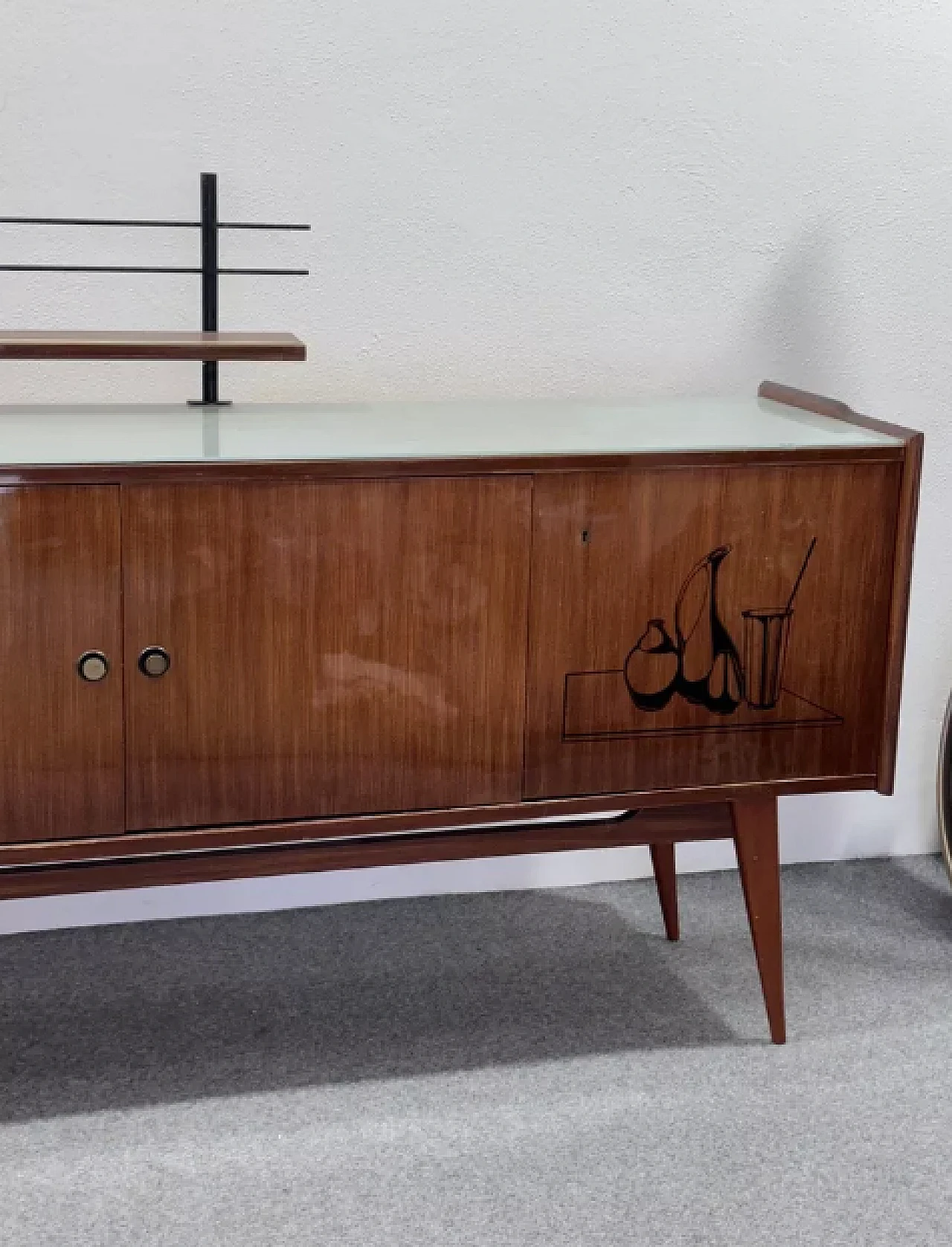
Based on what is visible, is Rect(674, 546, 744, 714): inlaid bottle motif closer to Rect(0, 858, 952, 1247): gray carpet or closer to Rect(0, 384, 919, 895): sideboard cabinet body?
Rect(0, 384, 919, 895): sideboard cabinet body

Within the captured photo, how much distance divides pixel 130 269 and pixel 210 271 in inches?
4.2

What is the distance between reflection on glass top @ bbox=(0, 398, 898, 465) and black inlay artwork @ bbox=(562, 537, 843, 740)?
0.56ft

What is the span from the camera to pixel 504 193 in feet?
7.73

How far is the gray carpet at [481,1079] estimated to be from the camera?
178cm

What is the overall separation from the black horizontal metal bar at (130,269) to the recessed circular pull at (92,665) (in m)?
0.58

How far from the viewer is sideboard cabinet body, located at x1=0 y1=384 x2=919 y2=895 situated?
175cm

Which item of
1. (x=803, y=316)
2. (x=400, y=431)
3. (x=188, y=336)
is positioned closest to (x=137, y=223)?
(x=188, y=336)

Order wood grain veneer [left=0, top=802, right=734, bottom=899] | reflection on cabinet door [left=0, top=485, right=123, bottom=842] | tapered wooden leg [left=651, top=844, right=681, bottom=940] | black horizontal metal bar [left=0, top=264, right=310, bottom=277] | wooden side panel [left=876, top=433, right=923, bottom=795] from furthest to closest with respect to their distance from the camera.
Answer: tapered wooden leg [left=651, top=844, right=681, bottom=940], black horizontal metal bar [left=0, top=264, right=310, bottom=277], wooden side panel [left=876, top=433, right=923, bottom=795], wood grain veneer [left=0, top=802, right=734, bottom=899], reflection on cabinet door [left=0, top=485, right=123, bottom=842]

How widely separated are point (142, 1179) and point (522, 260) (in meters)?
1.39

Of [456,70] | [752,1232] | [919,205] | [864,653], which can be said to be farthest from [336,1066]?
[919,205]

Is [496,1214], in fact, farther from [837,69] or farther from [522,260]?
[837,69]

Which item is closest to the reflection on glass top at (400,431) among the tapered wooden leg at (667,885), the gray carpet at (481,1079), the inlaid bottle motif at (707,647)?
the inlaid bottle motif at (707,647)

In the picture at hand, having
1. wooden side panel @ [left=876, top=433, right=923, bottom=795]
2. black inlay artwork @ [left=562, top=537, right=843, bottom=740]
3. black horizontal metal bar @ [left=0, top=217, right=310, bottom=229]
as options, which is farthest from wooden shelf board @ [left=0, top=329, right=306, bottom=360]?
wooden side panel @ [left=876, top=433, right=923, bottom=795]

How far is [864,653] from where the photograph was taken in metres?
2.05
